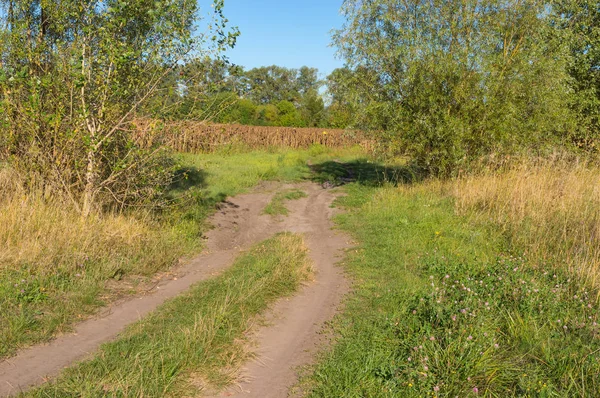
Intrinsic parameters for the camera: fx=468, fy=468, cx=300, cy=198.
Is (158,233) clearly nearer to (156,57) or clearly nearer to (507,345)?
(156,57)

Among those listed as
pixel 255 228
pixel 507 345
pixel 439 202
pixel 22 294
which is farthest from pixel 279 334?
pixel 439 202

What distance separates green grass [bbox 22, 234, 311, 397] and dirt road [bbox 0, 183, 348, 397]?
0.20 meters

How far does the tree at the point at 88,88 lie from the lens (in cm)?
771

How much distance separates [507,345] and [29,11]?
9.72 metres

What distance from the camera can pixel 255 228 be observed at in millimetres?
10438

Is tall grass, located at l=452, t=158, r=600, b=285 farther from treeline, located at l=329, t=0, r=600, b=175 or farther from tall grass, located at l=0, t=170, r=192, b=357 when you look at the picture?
tall grass, located at l=0, t=170, r=192, b=357

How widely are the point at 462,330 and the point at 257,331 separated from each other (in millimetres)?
2186

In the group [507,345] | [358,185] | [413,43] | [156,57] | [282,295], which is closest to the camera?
[507,345]

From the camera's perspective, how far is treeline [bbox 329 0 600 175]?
12.2 meters

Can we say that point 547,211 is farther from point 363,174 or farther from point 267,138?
point 267,138

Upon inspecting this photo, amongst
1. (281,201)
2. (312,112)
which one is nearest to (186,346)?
(281,201)

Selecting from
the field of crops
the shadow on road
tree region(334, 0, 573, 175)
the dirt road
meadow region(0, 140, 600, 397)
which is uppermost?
tree region(334, 0, 573, 175)

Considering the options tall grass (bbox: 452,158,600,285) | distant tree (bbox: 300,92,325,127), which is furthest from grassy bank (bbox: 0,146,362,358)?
distant tree (bbox: 300,92,325,127)

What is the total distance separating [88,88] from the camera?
8148 mm
